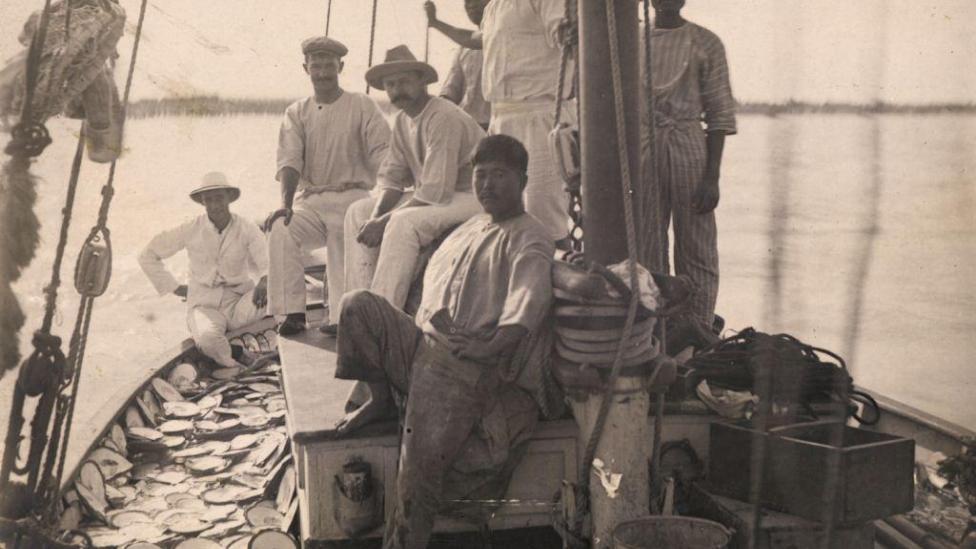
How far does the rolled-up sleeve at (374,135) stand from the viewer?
23.7 feet

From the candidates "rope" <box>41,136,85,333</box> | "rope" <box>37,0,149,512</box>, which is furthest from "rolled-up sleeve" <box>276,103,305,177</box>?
"rope" <box>41,136,85,333</box>

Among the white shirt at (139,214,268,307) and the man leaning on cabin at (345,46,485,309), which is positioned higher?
the man leaning on cabin at (345,46,485,309)

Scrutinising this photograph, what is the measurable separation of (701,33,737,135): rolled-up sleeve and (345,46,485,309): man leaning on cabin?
1.21 meters

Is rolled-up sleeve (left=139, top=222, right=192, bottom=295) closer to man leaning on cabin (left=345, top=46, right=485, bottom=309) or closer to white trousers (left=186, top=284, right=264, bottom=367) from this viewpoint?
white trousers (left=186, top=284, right=264, bottom=367)

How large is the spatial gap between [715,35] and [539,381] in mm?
2241

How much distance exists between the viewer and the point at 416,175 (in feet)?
18.6

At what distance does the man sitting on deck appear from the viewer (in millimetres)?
3539

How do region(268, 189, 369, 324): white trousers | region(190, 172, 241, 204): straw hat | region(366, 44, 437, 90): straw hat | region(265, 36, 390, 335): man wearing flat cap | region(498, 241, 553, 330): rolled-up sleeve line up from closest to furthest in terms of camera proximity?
region(498, 241, 553, 330): rolled-up sleeve, region(366, 44, 437, 90): straw hat, region(268, 189, 369, 324): white trousers, region(265, 36, 390, 335): man wearing flat cap, region(190, 172, 241, 204): straw hat

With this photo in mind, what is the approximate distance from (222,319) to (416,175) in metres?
3.80

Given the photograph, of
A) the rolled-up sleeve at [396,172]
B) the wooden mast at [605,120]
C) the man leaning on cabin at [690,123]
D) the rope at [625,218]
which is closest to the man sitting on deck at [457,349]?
the wooden mast at [605,120]

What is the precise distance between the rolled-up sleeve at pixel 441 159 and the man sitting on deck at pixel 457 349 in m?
1.61

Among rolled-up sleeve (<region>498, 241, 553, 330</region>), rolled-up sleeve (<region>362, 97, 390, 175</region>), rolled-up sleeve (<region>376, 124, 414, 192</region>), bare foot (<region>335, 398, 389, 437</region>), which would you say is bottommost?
bare foot (<region>335, 398, 389, 437</region>)

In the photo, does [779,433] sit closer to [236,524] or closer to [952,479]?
[952,479]

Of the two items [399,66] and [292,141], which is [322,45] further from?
[399,66]
